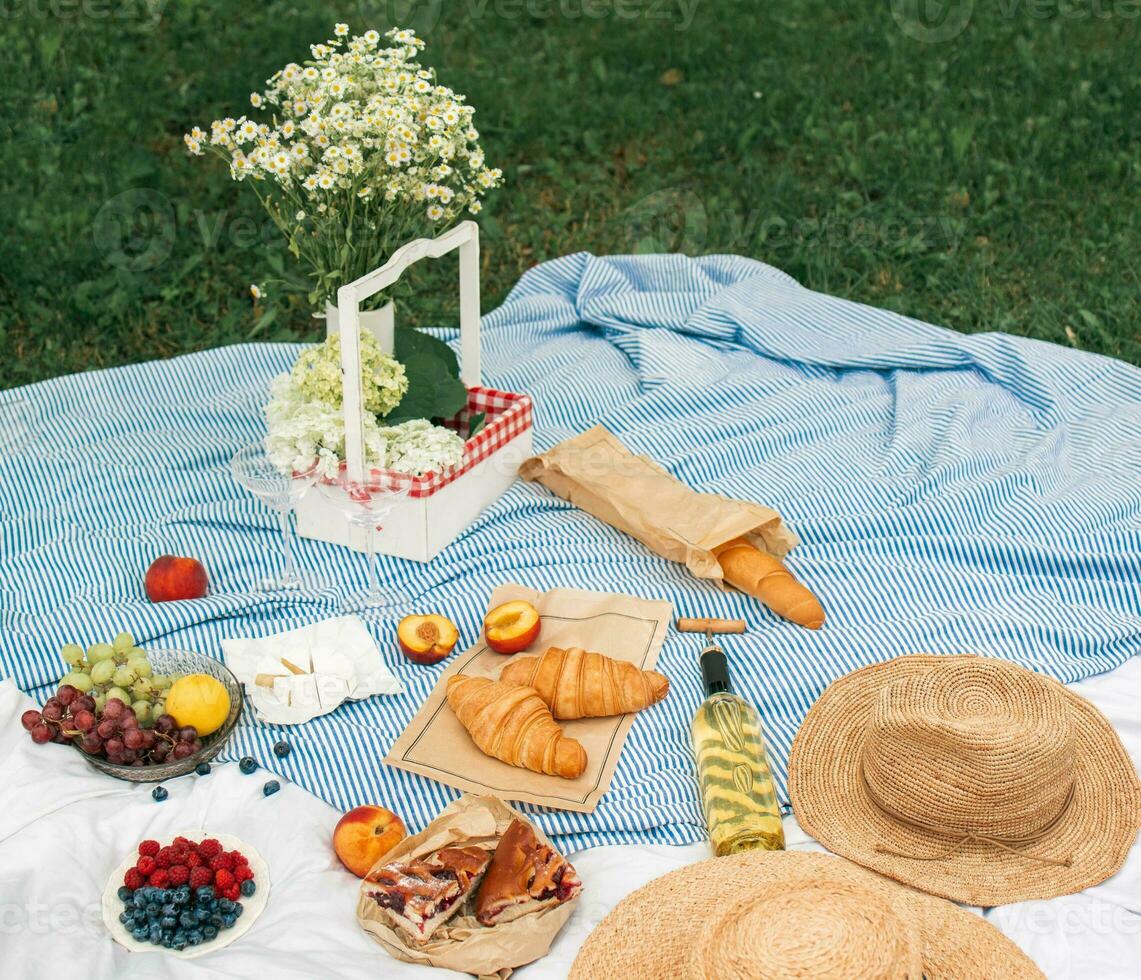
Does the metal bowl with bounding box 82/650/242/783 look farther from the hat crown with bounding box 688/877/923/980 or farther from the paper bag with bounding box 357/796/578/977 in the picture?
the hat crown with bounding box 688/877/923/980

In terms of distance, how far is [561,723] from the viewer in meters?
3.11

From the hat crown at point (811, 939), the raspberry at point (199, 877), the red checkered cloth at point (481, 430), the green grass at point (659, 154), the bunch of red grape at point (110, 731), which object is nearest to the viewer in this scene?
the hat crown at point (811, 939)

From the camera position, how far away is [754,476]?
4.22 m

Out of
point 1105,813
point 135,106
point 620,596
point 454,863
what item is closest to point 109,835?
point 454,863

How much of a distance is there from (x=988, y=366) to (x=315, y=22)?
13.3 feet

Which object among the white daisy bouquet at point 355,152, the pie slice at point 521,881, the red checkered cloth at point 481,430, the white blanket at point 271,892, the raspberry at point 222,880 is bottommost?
the white blanket at point 271,892

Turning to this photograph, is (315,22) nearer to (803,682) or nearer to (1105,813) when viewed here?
(803,682)

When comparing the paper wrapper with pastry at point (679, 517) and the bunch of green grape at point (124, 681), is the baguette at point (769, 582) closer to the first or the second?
the paper wrapper with pastry at point (679, 517)

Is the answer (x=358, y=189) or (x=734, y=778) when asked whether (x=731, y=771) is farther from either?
(x=358, y=189)

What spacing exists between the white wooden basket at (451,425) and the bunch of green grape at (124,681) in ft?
2.52

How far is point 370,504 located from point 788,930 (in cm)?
170

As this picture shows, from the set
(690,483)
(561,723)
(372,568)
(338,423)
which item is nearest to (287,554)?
(372,568)

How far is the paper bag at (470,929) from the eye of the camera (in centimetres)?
250

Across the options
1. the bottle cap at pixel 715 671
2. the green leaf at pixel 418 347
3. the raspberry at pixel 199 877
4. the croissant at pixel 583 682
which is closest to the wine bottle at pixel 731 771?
the bottle cap at pixel 715 671
